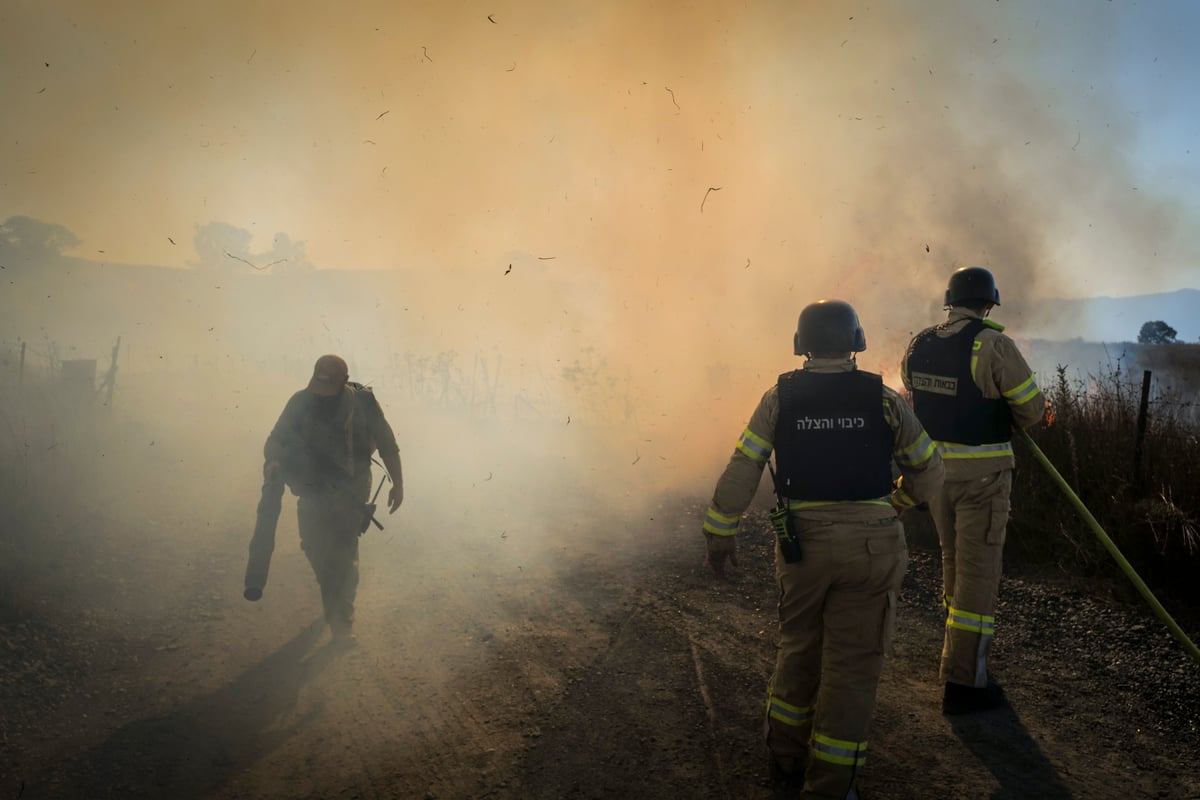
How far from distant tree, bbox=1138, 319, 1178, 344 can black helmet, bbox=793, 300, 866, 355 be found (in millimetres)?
31314

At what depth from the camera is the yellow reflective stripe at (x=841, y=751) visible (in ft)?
9.09

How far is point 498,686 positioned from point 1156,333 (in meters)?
32.4

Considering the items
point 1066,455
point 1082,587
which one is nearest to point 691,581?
point 1082,587

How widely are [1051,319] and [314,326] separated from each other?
16069 mm

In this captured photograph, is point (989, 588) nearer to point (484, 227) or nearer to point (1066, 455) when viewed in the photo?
point (1066, 455)

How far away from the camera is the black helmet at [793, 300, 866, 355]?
3.02 meters

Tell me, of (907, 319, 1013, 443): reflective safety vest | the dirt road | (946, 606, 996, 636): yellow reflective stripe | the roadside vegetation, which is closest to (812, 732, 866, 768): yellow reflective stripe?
the dirt road

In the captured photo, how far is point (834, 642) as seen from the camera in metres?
2.88

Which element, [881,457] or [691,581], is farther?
[691,581]

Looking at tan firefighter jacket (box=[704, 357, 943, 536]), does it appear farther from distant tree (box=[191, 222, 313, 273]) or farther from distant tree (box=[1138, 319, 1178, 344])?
distant tree (box=[1138, 319, 1178, 344])

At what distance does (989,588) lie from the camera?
12.4 ft

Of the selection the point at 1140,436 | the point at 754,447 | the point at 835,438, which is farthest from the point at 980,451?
the point at 1140,436

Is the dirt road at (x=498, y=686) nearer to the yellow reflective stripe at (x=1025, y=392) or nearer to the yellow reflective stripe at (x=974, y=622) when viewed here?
the yellow reflective stripe at (x=974, y=622)

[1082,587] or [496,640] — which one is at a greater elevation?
[1082,587]
